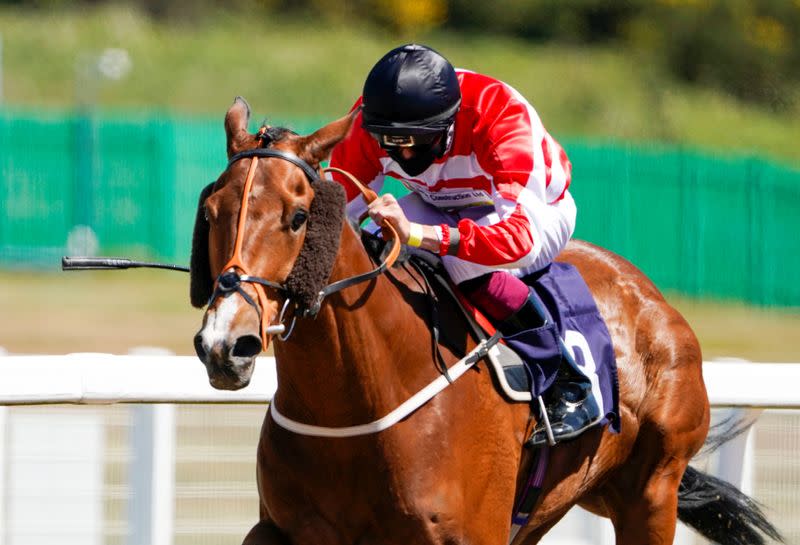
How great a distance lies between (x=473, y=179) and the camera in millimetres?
4215

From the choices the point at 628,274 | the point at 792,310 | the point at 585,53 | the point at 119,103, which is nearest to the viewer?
the point at 628,274

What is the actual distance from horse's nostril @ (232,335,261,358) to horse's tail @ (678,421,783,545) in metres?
2.49

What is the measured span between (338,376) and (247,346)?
0.55 meters

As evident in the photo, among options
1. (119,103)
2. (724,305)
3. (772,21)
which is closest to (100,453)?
(724,305)

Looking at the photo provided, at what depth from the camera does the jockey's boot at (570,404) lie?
4211 millimetres

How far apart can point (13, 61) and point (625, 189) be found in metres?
12.5

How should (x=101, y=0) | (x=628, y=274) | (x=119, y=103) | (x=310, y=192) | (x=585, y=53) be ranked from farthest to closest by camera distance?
(x=101, y=0), (x=585, y=53), (x=119, y=103), (x=628, y=274), (x=310, y=192)

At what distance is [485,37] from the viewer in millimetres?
31562

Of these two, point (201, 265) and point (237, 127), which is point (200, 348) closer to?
point (201, 265)

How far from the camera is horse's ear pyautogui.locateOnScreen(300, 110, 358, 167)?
3449mm

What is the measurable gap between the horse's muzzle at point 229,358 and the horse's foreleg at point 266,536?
70cm

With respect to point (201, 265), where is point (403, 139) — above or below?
above

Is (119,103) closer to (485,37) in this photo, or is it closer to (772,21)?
(485,37)

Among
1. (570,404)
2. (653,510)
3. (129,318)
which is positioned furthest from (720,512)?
(129,318)
